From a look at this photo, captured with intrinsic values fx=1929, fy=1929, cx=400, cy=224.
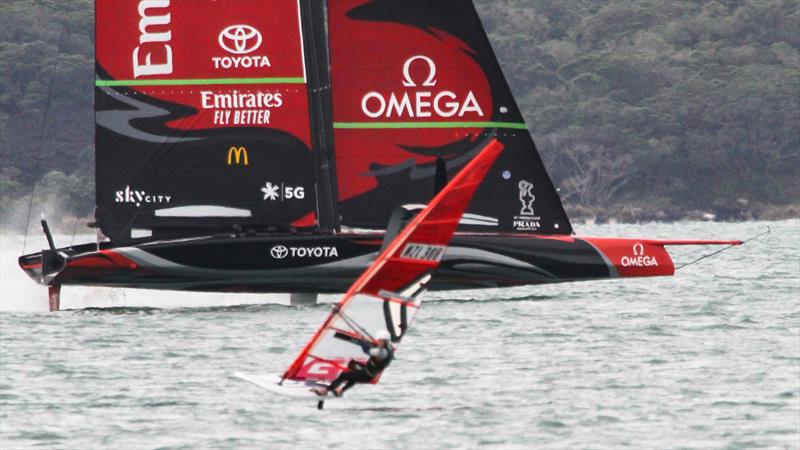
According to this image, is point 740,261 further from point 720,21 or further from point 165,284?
point 720,21

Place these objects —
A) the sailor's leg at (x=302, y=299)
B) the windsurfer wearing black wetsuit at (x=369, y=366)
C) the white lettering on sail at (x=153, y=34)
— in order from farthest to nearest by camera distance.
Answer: the sailor's leg at (x=302, y=299), the white lettering on sail at (x=153, y=34), the windsurfer wearing black wetsuit at (x=369, y=366)

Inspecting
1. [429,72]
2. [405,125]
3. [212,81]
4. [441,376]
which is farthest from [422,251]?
[212,81]

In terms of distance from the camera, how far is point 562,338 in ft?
74.7

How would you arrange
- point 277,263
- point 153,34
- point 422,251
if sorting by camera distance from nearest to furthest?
point 422,251 → point 277,263 → point 153,34

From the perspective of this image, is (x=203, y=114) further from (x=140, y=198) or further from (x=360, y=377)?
(x=360, y=377)

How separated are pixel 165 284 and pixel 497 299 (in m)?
5.73

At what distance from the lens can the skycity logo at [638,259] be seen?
25875 millimetres

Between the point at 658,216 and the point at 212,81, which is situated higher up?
the point at 658,216

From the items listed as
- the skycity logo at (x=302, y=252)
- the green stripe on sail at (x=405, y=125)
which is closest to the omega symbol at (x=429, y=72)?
the green stripe on sail at (x=405, y=125)

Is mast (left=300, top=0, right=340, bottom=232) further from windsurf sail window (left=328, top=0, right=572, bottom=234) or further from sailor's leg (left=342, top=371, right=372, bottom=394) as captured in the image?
sailor's leg (left=342, top=371, right=372, bottom=394)

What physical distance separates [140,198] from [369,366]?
439 inches

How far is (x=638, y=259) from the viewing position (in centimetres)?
2594

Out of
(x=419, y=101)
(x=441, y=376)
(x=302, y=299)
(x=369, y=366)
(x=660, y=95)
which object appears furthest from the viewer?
(x=660, y=95)

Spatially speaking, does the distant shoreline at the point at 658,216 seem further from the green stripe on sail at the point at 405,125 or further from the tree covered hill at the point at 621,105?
the green stripe on sail at the point at 405,125
